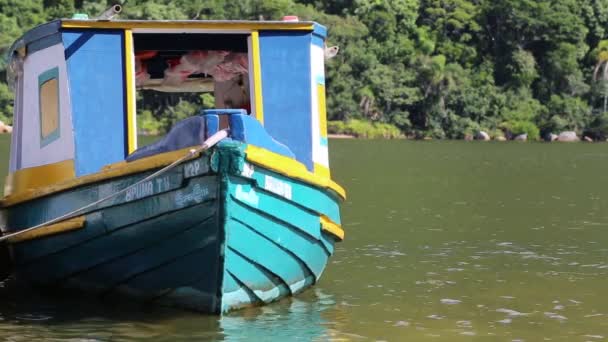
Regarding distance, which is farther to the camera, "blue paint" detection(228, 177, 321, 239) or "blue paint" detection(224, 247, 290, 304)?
"blue paint" detection(224, 247, 290, 304)

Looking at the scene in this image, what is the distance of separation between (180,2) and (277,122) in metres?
74.5

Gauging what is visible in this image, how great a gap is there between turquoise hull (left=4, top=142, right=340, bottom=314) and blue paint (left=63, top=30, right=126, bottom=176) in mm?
673

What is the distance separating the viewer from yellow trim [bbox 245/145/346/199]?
10730 mm

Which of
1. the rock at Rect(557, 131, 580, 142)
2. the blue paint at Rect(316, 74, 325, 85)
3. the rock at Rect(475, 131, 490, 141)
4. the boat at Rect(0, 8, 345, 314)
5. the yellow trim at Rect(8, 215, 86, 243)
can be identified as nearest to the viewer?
the boat at Rect(0, 8, 345, 314)

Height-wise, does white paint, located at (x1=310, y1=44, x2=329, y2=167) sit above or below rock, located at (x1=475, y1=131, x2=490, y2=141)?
above

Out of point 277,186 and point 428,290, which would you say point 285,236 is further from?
point 428,290

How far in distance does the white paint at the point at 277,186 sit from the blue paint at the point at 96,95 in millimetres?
2079

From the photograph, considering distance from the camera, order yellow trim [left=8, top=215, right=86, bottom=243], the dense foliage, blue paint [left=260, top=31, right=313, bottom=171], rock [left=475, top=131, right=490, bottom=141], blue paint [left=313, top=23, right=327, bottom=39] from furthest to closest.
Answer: the dense foliage < rock [left=475, top=131, right=490, bottom=141] < blue paint [left=313, top=23, right=327, bottom=39] < blue paint [left=260, top=31, right=313, bottom=171] < yellow trim [left=8, top=215, right=86, bottom=243]

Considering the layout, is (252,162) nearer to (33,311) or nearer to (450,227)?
(33,311)

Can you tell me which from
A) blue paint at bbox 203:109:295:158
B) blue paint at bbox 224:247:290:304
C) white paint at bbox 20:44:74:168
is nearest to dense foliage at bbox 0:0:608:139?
white paint at bbox 20:44:74:168

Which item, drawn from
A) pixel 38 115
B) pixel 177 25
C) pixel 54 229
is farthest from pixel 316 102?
pixel 54 229

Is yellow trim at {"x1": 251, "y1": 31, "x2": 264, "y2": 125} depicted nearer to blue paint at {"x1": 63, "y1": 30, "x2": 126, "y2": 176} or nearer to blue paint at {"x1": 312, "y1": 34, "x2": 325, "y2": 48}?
blue paint at {"x1": 312, "y1": 34, "x2": 325, "y2": 48}

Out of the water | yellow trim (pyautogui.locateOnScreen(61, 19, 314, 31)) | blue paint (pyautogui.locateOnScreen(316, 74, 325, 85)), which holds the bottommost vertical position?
the water

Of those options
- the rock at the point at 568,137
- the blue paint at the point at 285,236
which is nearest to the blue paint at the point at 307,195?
the blue paint at the point at 285,236
